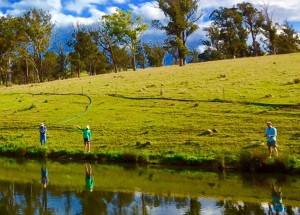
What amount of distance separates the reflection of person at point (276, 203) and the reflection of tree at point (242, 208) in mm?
429

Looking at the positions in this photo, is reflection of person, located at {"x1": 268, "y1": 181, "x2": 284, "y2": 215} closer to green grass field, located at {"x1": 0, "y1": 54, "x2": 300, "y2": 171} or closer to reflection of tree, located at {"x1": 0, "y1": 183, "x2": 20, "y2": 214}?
green grass field, located at {"x1": 0, "y1": 54, "x2": 300, "y2": 171}

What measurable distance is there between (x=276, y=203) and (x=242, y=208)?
1712mm

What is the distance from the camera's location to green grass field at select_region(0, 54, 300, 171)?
106 ft

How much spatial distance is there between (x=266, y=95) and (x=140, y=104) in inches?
507

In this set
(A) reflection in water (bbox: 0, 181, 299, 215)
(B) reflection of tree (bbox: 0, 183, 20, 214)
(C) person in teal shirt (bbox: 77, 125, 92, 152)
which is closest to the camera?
(A) reflection in water (bbox: 0, 181, 299, 215)

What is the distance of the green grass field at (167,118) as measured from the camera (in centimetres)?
3219

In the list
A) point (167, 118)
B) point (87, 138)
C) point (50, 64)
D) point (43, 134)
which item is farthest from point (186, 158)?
point (50, 64)

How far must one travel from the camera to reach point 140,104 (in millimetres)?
48625

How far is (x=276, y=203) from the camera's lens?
19.0 meters

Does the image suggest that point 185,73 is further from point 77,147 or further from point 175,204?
point 175,204

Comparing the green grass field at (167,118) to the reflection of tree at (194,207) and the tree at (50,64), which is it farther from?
the tree at (50,64)

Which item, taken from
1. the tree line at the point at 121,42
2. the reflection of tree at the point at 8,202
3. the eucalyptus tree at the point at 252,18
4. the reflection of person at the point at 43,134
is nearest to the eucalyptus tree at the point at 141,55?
the tree line at the point at 121,42

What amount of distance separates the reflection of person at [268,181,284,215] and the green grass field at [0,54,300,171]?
18.4 ft

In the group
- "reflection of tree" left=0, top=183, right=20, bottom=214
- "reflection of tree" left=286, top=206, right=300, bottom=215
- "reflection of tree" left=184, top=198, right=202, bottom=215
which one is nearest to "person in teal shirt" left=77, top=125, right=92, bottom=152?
"reflection of tree" left=0, top=183, right=20, bottom=214
